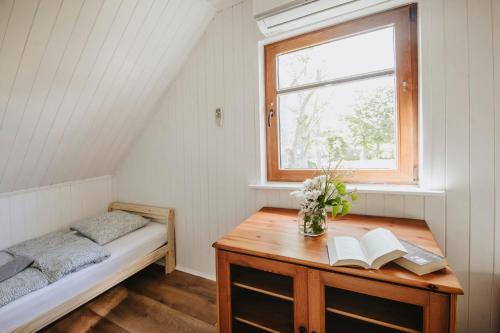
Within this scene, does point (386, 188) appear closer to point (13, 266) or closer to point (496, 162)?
point (496, 162)

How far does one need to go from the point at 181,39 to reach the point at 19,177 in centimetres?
173

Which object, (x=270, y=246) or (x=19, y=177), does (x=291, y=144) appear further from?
(x=19, y=177)

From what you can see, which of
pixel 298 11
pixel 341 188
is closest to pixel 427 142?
pixel 341 188

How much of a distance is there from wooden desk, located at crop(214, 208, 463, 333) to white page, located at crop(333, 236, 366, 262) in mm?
49

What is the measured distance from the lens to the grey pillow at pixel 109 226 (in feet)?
6.29

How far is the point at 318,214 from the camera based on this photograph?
119 centimetres

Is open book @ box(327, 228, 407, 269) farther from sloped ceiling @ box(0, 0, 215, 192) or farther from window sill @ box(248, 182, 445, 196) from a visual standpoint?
sloped ceiling @ box(0, 0, 215, 192)

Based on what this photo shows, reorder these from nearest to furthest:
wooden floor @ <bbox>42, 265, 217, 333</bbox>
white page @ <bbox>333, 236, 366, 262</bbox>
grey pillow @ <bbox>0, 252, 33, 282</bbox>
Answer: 1. white page @ <bbox>333, 236, 366, 262</bbox>
2. grey pillow @ <bbox>0, 252, 33, 282</bbox>
3. wooden floor @ <bbox>42, 265, 217, 333</bbox>

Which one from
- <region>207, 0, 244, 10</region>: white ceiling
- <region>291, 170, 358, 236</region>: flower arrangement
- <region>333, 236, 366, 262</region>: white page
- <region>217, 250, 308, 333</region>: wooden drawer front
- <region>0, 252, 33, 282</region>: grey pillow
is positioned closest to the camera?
<region>333, 236, 366, 262</region>: white page

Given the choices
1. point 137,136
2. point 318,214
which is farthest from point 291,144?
point 137,136

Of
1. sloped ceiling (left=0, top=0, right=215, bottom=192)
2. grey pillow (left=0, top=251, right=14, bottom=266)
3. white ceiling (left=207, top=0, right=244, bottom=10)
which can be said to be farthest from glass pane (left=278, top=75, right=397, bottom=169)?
grey pillow (left=0, top=251, right=14, bottom=266)

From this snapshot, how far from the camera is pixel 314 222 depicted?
1197 millimetres

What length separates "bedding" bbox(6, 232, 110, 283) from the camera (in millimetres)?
1458

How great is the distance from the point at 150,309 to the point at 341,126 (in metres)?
1.96
